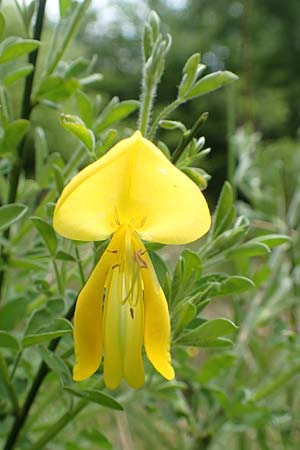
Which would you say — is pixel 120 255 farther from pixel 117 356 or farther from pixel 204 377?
pixel 204 377

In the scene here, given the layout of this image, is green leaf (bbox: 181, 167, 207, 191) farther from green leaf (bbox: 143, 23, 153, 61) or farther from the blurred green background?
the blurred green background

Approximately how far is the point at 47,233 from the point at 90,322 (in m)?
0.08

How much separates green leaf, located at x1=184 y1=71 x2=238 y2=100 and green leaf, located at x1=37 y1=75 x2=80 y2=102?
0.11 m

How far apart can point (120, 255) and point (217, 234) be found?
0.11 m

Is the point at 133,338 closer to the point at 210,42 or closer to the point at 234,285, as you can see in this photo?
the point at 234,285

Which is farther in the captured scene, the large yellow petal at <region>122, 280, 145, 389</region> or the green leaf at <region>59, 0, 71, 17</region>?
the green leaf at <region>59, 0, 71, 17</region>

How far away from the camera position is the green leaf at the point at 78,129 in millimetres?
280

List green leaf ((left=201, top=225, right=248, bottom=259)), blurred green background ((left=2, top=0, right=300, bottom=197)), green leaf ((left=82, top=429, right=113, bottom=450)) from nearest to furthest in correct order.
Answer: green leaf ((left=201, top=225, right=248, bottom=259)), green leaf ((left=82, top=429, right=113, bottom=450)), blurred green background ((left=2, top=0, right=300, bottom=197))

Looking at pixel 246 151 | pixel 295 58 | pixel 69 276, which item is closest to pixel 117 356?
pixel 69 276

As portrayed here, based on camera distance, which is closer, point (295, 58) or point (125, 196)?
point (125, 196)

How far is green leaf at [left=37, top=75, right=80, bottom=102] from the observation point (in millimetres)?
404

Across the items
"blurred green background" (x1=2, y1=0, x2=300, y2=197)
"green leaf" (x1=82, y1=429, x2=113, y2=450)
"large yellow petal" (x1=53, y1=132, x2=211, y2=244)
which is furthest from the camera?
"blurred green background" (x1=2, y1=0, x2=300, y2=197)

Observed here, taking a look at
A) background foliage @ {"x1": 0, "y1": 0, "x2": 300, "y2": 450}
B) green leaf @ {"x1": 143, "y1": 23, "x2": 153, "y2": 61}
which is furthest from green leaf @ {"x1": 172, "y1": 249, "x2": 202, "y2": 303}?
green leaf @ {"x1": 143, "y1": 23, "x2": 153, "y2": 61}

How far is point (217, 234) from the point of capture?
370 millimetres
